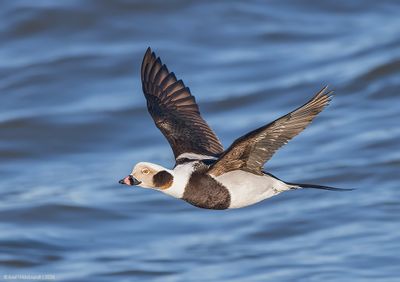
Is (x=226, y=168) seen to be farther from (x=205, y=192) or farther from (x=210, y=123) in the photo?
(x=210, y=123)

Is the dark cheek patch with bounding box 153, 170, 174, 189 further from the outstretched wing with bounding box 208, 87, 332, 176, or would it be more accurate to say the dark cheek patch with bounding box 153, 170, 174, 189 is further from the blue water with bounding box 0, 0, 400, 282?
the blue water with bounding box 0, 0, 400, 282

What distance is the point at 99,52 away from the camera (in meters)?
15.8

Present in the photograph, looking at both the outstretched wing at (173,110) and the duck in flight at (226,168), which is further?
the outstretched wing at (173,110)

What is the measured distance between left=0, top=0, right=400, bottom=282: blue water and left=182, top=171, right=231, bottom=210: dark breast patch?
13.1 ft

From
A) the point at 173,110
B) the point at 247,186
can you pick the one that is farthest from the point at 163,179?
→ the point at 173,110

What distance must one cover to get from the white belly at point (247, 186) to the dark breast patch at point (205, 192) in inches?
1.3

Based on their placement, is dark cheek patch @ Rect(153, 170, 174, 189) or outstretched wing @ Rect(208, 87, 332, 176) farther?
dark cheek patch @ Rect(153, 170, 174, 189)

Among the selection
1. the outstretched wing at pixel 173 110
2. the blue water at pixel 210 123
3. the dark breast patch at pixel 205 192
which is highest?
the blue water at pixel 210 123

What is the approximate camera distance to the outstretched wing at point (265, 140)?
5844 mm

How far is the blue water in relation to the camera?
1096 cm

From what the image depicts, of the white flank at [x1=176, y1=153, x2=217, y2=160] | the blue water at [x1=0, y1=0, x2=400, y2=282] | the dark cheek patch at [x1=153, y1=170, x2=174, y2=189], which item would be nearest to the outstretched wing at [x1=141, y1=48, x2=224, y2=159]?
the white flank at [x1=176, y1=153, x2=217, y2=160]

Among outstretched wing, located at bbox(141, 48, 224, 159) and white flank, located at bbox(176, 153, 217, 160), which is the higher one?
outstretched wing, located at bbox(141, 48, 224, 159)

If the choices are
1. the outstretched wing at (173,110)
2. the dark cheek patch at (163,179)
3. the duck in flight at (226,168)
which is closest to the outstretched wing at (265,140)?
the duck in flight at (226,168)

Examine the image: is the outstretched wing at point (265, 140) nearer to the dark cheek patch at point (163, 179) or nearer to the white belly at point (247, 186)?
the white belly at point (247, 186)
